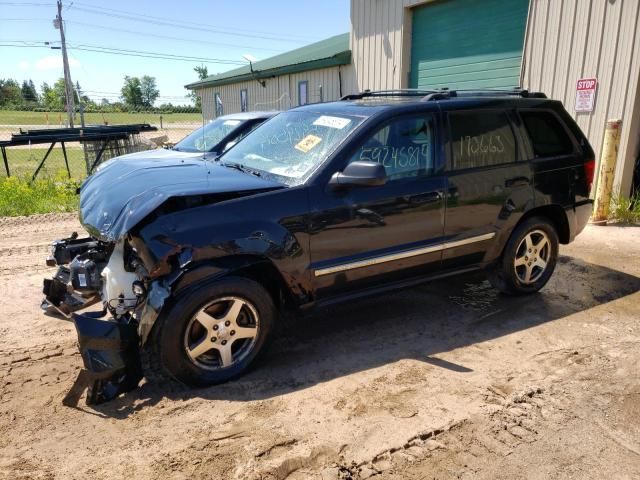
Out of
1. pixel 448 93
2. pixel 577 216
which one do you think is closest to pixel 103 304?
pixel 448 93

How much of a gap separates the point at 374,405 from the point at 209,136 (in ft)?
19.3

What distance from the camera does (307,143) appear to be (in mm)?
3805

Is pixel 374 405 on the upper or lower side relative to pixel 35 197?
lower

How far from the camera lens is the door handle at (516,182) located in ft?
14.0

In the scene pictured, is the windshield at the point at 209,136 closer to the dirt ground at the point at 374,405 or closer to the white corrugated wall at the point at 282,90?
the dirt ground at the point at 374,405

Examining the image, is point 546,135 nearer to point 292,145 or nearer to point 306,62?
point 292,145

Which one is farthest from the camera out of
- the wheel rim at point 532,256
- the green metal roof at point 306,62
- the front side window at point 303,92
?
the front side window at point 303,92

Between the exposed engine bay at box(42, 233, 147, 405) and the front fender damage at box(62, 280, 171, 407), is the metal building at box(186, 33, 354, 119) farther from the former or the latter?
the front fender damage at box(62, 280, 171, 407)

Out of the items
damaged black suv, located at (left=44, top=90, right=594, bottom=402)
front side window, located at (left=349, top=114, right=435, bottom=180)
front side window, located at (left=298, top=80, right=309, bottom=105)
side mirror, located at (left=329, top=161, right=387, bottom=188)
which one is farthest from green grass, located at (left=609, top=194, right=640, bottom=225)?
front side window, located at (left=298, top=80, right=309, bottom=105)

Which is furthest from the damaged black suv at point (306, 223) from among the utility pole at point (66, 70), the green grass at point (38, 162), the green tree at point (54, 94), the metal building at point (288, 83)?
the green tree at point (54, 94)

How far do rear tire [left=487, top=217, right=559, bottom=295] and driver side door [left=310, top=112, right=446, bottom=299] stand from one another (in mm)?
875

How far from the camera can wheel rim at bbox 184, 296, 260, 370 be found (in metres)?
3.16

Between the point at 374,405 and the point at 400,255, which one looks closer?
the point at 374,405

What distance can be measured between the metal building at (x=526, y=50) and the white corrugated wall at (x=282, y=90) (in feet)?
6.15
